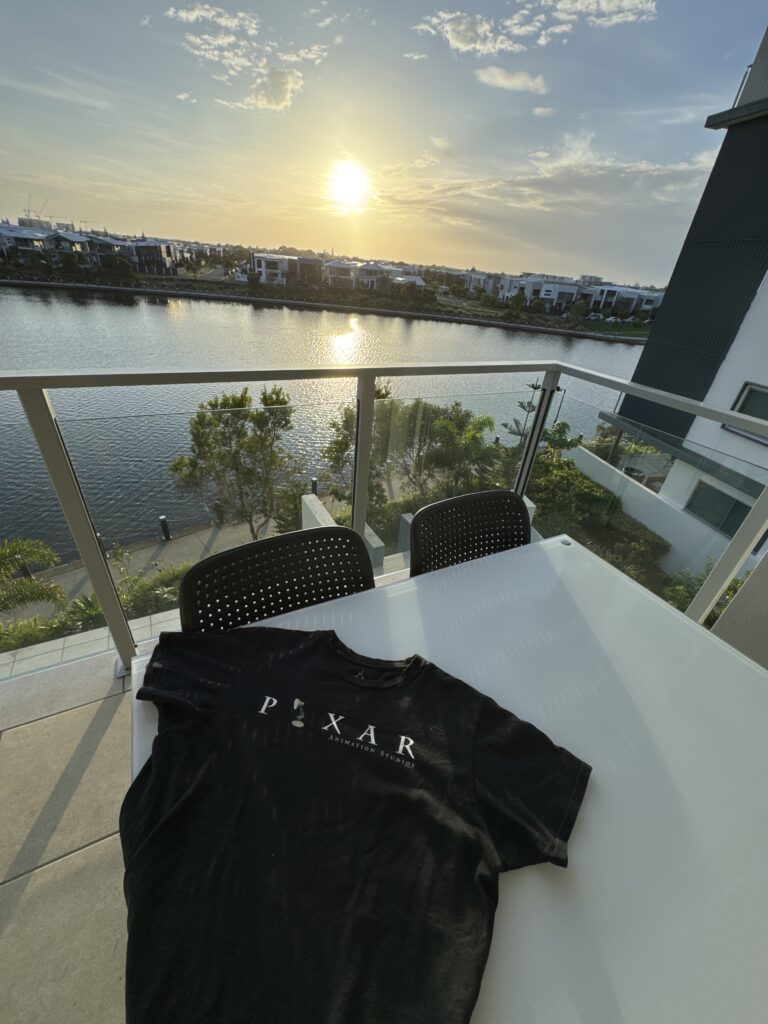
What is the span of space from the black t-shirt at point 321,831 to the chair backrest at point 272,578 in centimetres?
10

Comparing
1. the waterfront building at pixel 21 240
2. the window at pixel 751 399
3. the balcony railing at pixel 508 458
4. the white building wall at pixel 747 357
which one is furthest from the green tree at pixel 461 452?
the window at pixel 751 399

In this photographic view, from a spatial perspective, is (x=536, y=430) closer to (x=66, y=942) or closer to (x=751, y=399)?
(x=66, y=942)

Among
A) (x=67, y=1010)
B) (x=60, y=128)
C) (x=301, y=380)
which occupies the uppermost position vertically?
(x=60, y=128)

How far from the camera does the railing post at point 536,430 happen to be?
2191 mm

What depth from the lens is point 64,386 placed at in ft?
4.10

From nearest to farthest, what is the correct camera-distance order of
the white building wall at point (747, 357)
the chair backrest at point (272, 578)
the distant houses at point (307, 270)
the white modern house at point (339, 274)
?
the chair backrest at point (272, 578), the distant houses at point (307, 270), the white building wall at point (747, 357), the white modern house at point (339, 274)

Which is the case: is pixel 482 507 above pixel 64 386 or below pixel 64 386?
below

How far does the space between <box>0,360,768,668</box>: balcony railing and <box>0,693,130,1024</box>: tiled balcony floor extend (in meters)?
0.34

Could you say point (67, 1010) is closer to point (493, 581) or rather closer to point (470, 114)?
point (493, 581)

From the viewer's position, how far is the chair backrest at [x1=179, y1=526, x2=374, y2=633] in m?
0.87

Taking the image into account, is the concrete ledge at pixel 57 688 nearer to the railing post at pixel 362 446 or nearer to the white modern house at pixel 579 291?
the railing post at pixel 362 446

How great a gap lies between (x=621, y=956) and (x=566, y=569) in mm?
793

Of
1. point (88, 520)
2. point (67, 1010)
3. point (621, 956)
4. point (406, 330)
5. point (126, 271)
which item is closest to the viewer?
point (621, 956)

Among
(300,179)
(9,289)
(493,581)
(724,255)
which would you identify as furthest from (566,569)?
(724,255)
